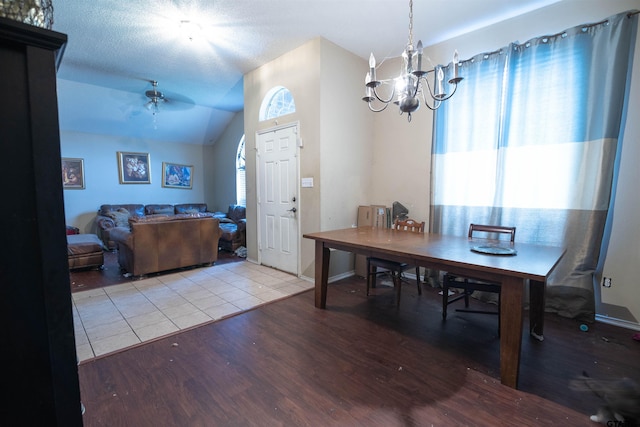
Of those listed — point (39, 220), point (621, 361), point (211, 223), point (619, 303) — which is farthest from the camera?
point (211, 223)

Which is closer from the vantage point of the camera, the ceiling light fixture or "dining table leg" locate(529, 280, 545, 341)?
"dining table leg" locate(529, 280, 545, 341)

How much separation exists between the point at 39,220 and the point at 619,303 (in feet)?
13.0

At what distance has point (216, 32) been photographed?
3.30 m

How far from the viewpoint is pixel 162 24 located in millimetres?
3152

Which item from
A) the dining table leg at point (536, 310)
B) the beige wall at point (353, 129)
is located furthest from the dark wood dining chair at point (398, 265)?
the dining table leg at point (536, 310)

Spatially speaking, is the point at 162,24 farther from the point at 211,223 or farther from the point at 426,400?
the point at 426,400

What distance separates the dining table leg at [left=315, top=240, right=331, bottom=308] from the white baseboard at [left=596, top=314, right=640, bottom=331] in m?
2.56

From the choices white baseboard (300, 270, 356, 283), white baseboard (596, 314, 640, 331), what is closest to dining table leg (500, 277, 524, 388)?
white baseboard (596, 314, 640, 331)

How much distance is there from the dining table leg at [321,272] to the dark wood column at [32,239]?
81.1 inches

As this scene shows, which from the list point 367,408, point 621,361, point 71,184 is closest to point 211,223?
point 367,408

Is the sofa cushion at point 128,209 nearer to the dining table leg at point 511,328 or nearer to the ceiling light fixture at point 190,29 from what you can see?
the ceiling light fixture at point 190,29

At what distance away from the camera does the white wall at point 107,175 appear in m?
6.12

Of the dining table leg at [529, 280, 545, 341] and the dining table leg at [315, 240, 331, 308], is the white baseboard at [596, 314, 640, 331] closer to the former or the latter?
the dining table leg at [529, 280, 545, 341]

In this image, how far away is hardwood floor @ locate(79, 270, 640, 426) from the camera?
1527mm
